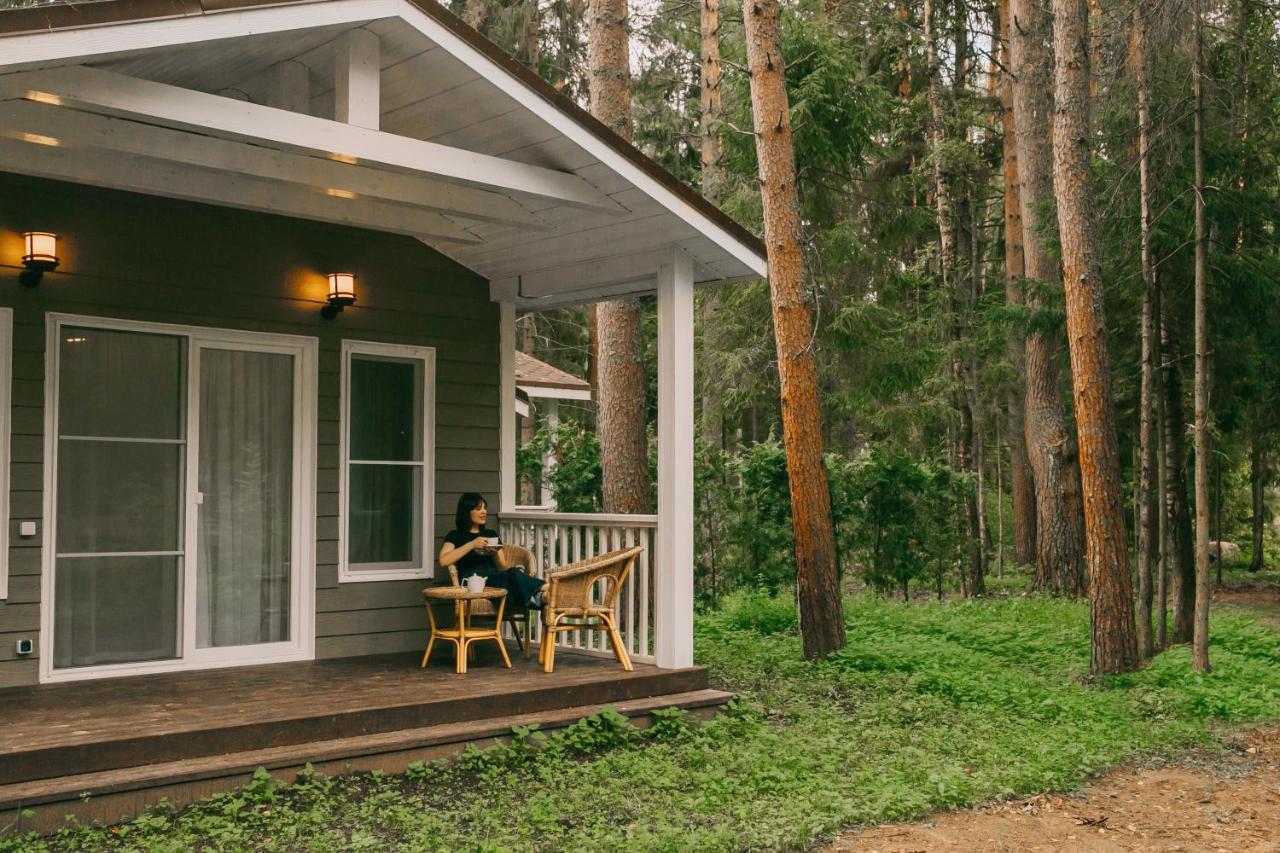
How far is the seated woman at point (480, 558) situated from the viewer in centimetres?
698

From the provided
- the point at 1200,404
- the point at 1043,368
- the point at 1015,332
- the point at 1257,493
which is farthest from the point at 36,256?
the point at 1257,493

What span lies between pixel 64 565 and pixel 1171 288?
8.42 metres

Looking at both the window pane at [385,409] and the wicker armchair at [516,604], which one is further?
the window pane at [385,409]

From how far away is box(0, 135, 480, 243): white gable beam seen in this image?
18.8ft

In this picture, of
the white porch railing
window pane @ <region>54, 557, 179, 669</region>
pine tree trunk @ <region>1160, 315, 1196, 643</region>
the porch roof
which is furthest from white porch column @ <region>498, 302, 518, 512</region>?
pine tree trunk @ <region>1160, 315, 1196, 643</region>

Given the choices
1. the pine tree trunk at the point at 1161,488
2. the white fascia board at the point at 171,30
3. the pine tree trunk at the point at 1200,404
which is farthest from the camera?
the pine tree trunk at the point at 1161,488

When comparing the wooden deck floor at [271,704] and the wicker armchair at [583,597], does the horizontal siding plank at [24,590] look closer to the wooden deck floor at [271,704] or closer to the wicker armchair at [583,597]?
the wooden deck floor at [271,704]

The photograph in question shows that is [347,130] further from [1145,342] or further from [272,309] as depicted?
[1145,342]

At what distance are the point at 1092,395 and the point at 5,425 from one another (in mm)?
6866

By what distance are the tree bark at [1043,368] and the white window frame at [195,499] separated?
8488 millimetres

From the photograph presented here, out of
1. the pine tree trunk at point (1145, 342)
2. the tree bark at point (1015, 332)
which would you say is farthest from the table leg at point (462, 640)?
the tree bark at point (1015, 332)

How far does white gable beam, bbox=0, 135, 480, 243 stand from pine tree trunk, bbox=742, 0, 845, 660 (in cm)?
257

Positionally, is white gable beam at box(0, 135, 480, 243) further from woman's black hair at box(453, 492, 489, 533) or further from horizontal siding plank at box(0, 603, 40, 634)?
horizontal siding plank at box(0, 603, 40, 634)

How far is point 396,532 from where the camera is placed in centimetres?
761
